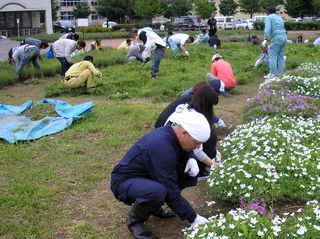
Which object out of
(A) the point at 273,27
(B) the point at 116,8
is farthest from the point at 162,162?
(B) the point at 116,8

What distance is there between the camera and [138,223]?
13.8 feet

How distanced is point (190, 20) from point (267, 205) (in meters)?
45.1

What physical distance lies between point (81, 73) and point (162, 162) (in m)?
7.70

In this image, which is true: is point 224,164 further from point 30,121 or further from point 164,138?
point 30,121

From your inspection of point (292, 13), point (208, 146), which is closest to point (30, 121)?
point (208, 146)

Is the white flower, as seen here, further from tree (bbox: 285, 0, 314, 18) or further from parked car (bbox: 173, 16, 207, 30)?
Answer: tree (bbox: 285, 0, 314, 18)

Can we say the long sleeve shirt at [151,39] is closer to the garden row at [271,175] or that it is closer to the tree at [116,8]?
the garden row at [271,175]

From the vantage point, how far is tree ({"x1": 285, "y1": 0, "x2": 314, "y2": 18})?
4928cm

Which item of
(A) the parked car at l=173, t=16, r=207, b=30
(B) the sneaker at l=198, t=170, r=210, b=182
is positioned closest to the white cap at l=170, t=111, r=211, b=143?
(B) the sneaker at l=198, t=170, r=210, b=182

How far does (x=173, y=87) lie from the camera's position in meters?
11.3

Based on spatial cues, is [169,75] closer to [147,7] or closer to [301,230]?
[301,230]

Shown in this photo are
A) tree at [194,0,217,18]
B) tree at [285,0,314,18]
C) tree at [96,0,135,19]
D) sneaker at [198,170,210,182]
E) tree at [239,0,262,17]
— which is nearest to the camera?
sneaker at [198,170,210,182]

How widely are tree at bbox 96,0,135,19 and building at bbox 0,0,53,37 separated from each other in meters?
13.5

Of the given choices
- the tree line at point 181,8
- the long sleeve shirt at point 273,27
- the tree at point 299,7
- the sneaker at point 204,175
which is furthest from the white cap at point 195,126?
the tree at point 299,7
